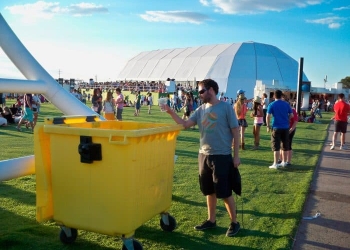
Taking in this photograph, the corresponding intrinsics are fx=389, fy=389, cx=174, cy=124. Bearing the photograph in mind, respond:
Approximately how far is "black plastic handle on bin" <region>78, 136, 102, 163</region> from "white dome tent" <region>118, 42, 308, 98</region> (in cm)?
4786

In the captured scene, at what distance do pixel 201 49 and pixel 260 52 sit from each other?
31.9 feet

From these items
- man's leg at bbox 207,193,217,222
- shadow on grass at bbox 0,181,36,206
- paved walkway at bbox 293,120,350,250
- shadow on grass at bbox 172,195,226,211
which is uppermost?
man's leg at bbox 207,193,217,222

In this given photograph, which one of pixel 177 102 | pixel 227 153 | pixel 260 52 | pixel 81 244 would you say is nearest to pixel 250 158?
pixel 227 153

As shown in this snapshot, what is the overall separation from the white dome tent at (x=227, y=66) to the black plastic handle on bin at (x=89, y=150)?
47.9m

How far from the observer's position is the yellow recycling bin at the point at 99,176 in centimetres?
354

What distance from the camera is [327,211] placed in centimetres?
550

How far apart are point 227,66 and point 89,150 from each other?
52814 mm

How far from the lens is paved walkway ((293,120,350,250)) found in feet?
14.3

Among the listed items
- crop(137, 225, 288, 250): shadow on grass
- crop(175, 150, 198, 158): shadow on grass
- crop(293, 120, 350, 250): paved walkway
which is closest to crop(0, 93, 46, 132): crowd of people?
crop(175, 150, 198, 158): shadow on grass

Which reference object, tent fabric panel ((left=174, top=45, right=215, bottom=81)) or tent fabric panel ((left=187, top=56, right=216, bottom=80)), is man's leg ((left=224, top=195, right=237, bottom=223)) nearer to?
tent fabric panel ((left=187, top=56, right=216, bottom=80))

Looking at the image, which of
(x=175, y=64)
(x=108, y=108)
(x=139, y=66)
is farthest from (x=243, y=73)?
(x=108, y=108)

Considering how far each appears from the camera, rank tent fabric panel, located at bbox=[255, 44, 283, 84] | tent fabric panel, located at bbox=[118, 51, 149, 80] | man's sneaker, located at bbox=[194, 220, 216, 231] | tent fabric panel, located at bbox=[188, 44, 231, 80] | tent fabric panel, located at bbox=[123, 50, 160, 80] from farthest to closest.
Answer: tent fabric panel, located at bbox=[118, 51, 149, 80] → tent fabric panel, located at bbox=[123, 50, 160, 80] → tent fabric panel, located at bbox=[188, 44, 231, 80] → tent fabric panel, located at bbox=[255, 44, 283, 84] → man's sneaker, located at bbox=[194, 220, 216, 231]

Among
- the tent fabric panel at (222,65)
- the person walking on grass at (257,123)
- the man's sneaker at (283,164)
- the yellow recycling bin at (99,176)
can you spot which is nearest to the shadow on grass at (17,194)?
the yellow recycling bin at (99,176)

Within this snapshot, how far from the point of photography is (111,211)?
3.63m
